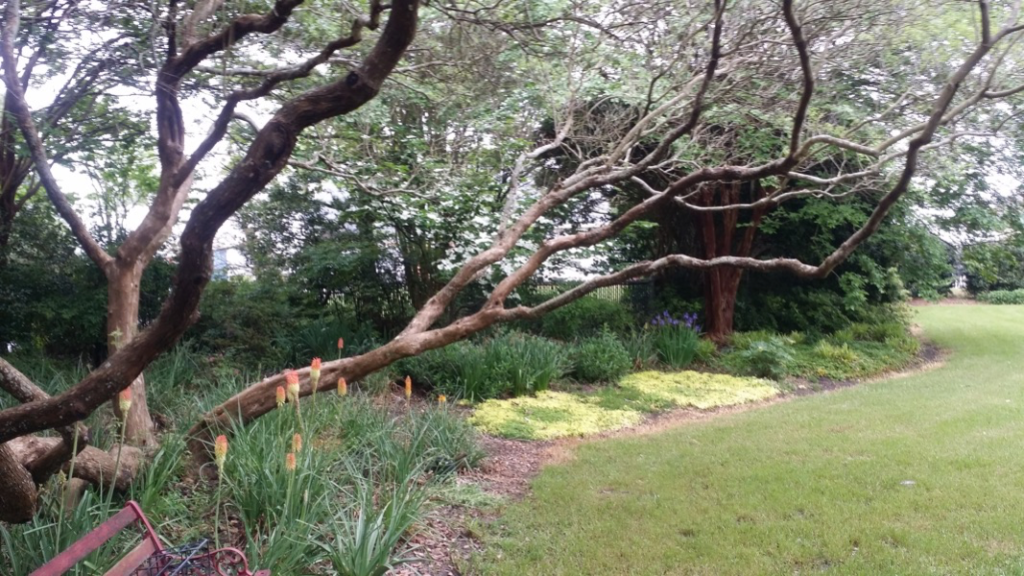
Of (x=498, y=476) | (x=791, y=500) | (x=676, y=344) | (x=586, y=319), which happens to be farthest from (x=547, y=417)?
(x=586, y=319)

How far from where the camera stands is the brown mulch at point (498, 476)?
455cm

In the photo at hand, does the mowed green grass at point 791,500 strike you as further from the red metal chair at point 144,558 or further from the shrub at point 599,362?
the shrub at point 599,362

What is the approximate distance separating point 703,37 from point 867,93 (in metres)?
3.88

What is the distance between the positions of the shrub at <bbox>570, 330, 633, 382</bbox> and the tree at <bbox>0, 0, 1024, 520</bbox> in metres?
3.24

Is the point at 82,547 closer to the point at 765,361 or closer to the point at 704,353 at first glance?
the point at 765,361

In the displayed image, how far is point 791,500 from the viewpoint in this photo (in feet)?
18.1

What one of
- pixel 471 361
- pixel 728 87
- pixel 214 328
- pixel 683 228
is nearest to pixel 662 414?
pixel 471 361

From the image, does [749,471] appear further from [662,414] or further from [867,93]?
[867,93]

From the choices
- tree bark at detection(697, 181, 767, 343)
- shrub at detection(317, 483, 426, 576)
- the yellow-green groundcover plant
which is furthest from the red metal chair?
tree bark at detection(697, 181, 767, 343)

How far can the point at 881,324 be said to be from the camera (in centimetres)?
1445

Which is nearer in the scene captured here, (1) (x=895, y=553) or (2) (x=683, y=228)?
(1) (x=895, y=553)

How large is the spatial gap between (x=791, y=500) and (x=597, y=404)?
13.6ft

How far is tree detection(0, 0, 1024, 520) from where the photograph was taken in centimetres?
324

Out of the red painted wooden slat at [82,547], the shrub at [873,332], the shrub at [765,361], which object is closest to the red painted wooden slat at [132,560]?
the red painted wooden slat at [82,547]
